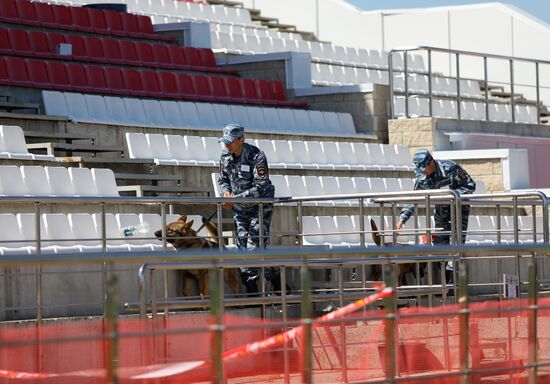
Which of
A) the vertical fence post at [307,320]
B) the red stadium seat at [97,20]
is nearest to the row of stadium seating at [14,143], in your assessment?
the red stadium seat at [97,20]

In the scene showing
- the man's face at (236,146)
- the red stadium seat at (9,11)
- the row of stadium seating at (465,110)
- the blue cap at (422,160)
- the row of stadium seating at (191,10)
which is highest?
the row of stadium seating at (191,10)

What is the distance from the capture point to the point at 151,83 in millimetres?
16875

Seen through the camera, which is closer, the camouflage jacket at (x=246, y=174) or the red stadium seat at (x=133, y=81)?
the camouflage jacket at (x=246, y=174)

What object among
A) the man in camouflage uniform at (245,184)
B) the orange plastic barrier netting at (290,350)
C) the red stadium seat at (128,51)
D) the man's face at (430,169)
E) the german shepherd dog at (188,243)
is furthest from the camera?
the red stadium seat at (128,51)

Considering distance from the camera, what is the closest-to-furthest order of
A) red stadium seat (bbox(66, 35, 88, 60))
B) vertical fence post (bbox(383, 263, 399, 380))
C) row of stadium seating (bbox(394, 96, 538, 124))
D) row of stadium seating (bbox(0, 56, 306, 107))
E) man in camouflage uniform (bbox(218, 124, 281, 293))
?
1. vertical fence post (bbox(383, 263, 399, 380))
2. man in camouflage uniform (bbox(218, 124, 281, 293))
3. row of stadium seating (bbox(0, 56, 306, 107))
4. red stadium seat (bbox(66, 35, 88, 60))
5. row of stadium seating (bbox(394, 96, 538, 124))

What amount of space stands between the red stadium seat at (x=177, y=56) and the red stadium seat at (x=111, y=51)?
0.89 meters

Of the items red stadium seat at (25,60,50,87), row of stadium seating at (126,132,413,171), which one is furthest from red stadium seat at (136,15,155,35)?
row of stadium seating at (126,132,413,171)

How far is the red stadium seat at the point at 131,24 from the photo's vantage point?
18.7 meters

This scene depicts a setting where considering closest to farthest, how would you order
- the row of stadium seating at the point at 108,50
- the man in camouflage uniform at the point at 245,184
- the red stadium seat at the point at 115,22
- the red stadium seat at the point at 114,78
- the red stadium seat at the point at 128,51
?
the man in camouflage uniform at the point at 245,184 → the row of stadium seating at the point at 108,50 → the red stadium seat at the point at 114,78 → the red stadium seat at the point at 128,51 → the red stadium seat at the point at 115,22

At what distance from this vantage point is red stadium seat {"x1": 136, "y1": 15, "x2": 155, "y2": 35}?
63.0ft

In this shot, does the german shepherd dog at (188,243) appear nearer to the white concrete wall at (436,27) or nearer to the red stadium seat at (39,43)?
the red stadium seat at (39,43)

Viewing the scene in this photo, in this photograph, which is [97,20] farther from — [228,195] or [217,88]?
[228,195]

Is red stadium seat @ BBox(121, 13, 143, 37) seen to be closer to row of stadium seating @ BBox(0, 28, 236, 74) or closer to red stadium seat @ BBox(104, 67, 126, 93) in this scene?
row of stadium seating @ BBox(0, 28, 236, 74)

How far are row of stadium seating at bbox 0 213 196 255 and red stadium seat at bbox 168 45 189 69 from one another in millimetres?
6202
